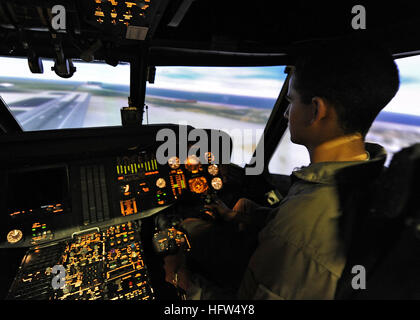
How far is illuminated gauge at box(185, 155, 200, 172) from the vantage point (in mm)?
1675

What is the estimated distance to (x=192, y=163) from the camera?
5.53 feet

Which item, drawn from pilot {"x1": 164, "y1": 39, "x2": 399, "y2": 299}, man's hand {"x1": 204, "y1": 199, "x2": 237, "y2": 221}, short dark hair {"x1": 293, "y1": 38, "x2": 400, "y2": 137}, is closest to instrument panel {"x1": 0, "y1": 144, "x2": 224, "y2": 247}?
man's hand {"x1": 204, "y1": 199, "x2": 237, "y2": 221}

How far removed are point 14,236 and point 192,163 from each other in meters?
1.19

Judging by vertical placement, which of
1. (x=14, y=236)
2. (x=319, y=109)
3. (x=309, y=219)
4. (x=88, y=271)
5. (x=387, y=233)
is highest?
(x=319, y=109)

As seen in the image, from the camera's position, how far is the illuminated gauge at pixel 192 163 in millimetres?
1675

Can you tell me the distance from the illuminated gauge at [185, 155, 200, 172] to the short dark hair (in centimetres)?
109

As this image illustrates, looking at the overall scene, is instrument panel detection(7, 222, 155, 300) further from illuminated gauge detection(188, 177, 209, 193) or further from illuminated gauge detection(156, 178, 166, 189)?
illuminated gauge detection(188, 177, 209, 193)

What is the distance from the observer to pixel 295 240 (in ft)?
2.10

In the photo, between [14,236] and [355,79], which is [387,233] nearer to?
[355,79]

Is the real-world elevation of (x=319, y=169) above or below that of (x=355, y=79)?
below

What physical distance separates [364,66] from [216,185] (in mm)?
1261

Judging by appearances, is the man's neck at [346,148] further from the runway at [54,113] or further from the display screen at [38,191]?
the runway at [54,113]

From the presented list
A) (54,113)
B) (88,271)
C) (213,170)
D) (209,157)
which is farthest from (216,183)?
(54,113)

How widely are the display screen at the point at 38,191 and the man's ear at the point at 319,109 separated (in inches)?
58.3
